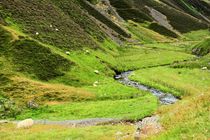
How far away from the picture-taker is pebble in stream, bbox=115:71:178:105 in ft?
231

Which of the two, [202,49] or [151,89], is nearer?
[151,89]

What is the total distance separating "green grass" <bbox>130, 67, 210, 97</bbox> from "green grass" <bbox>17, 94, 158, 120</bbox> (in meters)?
11.2

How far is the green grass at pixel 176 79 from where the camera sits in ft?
251

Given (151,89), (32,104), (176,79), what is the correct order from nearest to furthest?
(32,104)
(151,89)
(176,79)

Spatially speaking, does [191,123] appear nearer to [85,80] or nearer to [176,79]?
[85,80]

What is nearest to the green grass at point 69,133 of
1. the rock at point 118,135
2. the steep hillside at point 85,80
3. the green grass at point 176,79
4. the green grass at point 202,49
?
the steep hillside at point 85,80

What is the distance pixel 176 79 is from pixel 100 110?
2957cm

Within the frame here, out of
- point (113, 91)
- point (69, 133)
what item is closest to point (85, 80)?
point (113, 91)

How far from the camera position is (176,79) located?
85500 mm

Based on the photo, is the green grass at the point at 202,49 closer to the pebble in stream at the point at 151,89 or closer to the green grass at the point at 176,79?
the green grass at the point at 176,79

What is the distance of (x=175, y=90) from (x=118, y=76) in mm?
21600

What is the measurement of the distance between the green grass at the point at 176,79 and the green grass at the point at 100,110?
1115cm

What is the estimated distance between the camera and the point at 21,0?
10350 centimetres

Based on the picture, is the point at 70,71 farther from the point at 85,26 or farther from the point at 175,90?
the point at 85,26
